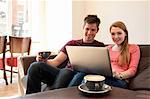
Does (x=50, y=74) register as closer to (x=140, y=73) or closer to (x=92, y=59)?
(x=92, y=59)

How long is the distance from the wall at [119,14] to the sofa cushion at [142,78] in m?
0.87

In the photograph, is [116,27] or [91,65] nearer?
[91,65]

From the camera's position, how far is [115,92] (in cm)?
174

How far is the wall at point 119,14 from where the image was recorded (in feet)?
10.8

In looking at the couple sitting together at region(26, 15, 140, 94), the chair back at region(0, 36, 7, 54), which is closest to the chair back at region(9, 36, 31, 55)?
the chair back at region(0, 36, 7, 54)

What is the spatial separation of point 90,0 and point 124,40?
158 cm

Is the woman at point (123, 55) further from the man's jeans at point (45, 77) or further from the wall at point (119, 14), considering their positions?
the wall at point (119, 14)

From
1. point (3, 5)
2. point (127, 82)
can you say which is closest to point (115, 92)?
point (127, 82)

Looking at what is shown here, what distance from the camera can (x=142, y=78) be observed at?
2338 mm

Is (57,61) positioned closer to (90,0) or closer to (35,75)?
(35,75)

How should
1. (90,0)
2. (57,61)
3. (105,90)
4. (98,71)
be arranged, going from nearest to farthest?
1. (105,90)
2. (98,71)
3. (57,61)
4. (90,0)

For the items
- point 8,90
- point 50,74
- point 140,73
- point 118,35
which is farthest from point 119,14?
point 8,90

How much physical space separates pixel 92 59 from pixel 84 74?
238 millimetres

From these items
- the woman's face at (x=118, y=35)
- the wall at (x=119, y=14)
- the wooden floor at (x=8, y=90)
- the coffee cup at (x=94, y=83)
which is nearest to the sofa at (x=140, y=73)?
the woman's face at (x=118, y=35)
